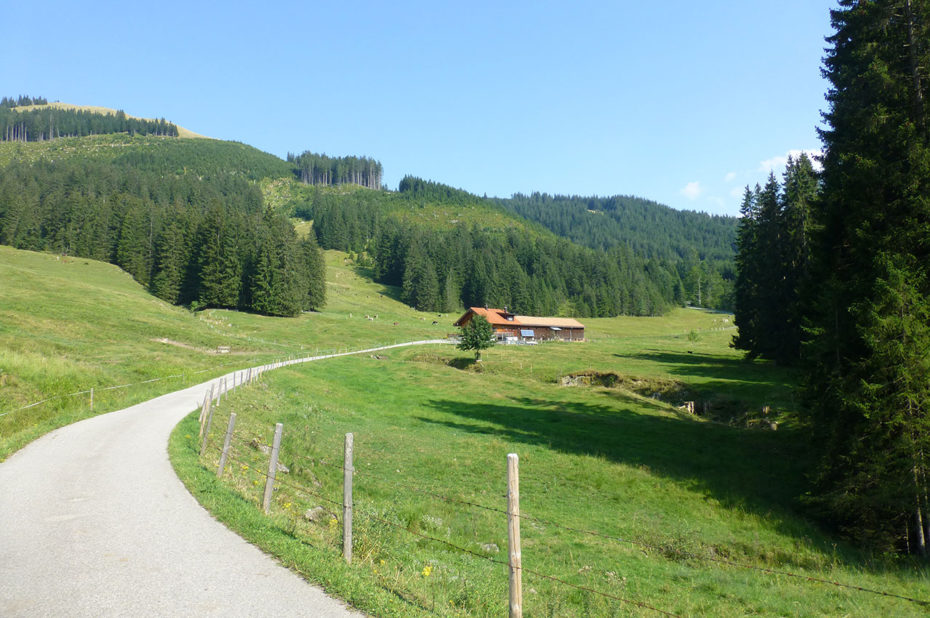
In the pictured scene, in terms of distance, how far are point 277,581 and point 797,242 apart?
5687cm

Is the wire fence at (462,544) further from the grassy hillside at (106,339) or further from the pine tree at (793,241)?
the pine tree at (793,241)

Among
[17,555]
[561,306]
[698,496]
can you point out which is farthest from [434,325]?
[17,555]

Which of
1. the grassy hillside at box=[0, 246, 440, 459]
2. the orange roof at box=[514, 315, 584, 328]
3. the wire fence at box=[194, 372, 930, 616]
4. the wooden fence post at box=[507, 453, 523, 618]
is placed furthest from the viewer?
the orange roof at box=[514, 315, 584, 328]

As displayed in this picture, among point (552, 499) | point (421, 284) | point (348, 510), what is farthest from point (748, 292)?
point (421, 284)

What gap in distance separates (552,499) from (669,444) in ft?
38.8

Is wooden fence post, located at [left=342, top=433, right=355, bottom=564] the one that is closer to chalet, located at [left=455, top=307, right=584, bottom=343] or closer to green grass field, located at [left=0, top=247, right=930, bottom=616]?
green grass field, located at [left=0, top=247, right=930, bottom=616]

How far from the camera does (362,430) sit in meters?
28.9

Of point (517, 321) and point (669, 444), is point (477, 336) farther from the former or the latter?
point (517, 321)

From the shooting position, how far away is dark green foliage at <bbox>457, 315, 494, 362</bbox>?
203ft

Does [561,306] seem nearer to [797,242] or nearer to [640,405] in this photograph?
[797,242]

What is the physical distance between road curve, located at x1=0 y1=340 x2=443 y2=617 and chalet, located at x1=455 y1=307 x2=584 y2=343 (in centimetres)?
8630

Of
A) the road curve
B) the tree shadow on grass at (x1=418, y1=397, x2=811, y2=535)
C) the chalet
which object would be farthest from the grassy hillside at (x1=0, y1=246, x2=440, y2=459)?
the tree shadow on grass at (x1=418, y1=397, x2=811, y2=535)

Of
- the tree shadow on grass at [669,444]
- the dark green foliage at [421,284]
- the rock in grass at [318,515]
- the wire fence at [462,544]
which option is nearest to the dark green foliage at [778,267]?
the tree shadow on grass at [669,444]

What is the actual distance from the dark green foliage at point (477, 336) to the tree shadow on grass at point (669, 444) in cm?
2171
